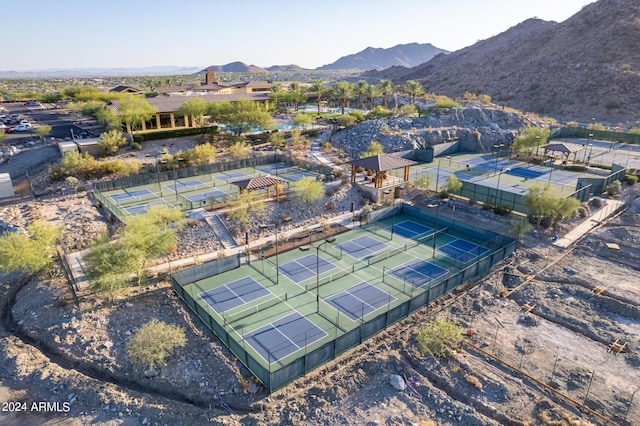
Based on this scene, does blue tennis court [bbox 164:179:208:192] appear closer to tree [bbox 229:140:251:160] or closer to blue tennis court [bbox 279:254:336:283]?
tree [bbox 229:140:251:160]

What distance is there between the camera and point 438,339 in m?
19.3

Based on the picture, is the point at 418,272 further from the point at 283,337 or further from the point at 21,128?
the point at 21,128

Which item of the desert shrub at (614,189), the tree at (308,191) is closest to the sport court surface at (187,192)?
the tree at (308,191)

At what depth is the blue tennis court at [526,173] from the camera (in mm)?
48016

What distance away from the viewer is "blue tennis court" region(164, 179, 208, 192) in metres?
40.8

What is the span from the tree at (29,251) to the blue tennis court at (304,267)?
14.5 meters

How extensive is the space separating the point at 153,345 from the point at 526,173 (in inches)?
1812

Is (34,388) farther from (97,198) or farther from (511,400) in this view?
(97,198)

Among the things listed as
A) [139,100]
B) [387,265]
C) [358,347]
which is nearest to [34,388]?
[358,347]

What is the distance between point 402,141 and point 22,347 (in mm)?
47889

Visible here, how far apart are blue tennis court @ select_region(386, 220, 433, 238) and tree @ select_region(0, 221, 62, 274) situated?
24123 mm

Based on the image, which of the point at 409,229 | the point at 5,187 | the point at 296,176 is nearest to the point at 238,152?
the point at 296,176

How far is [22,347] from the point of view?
20047 millimetres

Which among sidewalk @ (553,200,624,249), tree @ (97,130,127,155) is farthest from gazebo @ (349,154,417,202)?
tree @ (97,130,127,155)
